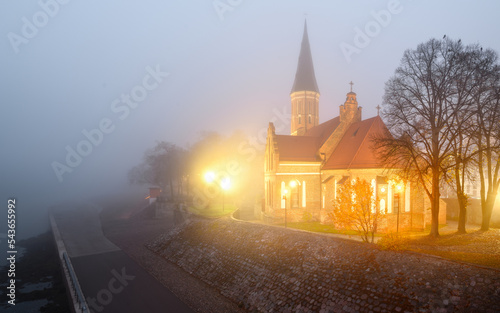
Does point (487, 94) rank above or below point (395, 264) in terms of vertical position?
above

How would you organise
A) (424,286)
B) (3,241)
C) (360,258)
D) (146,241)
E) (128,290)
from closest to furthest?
(424,286), (360,258), (128,290), (146,241), (3,241)

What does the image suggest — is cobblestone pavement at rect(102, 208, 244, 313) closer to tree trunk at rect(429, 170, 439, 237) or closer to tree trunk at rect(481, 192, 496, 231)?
tree trunk at rect(429, 170, 439, 237)

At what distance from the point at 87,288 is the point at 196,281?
7.90m

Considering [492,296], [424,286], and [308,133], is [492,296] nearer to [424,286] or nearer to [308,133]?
[424,286]

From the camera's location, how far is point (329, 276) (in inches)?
607

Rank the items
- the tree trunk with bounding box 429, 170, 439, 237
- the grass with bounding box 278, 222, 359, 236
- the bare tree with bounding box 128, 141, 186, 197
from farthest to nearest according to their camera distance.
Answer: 1. the bare tree with bounding box 128, 141, 186, 197
2. the grass with bounding box 278, 222, 359, 236
3. the tree trunk with bounding box 429, 170, 439, 237

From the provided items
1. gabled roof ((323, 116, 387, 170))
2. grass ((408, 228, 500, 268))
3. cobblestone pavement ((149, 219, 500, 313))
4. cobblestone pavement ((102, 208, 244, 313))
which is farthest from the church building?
cobblestone pavement ((102, 208, 244, 313))

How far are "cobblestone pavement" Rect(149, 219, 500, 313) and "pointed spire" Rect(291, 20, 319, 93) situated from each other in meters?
35.9

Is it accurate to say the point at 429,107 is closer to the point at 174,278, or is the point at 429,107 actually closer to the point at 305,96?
the point at 174,278

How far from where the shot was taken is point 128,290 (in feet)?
67.8

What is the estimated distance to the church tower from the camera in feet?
180

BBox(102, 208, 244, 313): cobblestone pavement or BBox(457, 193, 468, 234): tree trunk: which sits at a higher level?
BBox(457, 193, 468, 234): tree trunk

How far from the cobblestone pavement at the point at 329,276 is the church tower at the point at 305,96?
32796 mm

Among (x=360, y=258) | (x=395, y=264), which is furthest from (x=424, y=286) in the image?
(x=360, y=258)
